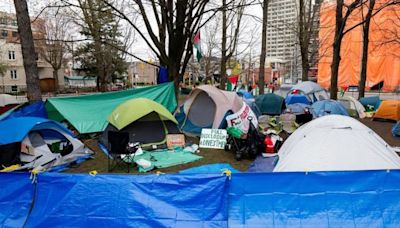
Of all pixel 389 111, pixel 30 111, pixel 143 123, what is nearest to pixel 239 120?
pixel 143 123

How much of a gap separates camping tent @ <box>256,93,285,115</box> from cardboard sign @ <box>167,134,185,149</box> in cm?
617

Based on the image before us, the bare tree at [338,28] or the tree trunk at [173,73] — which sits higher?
the bare tree at [338,28]

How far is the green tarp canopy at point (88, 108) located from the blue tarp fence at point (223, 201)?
600 cm

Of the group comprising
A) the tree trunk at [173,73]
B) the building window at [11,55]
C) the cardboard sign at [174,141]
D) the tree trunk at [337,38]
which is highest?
the building window at [11,55]

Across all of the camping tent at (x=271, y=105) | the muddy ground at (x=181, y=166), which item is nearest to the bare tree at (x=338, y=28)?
the camping tent at (x=271, y=105)

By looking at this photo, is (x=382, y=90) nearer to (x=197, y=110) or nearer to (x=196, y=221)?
(x=197, y=110)

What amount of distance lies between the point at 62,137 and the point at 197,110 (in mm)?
4337

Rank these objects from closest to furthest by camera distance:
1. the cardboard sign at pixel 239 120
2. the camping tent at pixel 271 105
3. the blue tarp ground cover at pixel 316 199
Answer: the blue tarp ground cover at pixel 316 199 → the cardboard sign at pixel 239 120 → the camping tent at pixel 271 105

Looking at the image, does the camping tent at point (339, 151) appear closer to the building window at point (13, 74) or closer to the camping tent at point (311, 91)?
the camping tent at point (311, 91)

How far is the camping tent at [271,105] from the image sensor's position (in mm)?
13242

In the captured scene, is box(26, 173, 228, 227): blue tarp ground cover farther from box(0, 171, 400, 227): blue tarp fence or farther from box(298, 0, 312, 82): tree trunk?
box(298, 0, 312, 82): tree trunk

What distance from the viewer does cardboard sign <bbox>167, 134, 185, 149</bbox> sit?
8.25 meters

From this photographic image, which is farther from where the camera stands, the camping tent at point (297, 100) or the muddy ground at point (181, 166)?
the camping tent at point (297, 100)

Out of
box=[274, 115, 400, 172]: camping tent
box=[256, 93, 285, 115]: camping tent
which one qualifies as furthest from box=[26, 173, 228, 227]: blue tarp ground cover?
box=[256, 93, 285, 115]: camping tent
